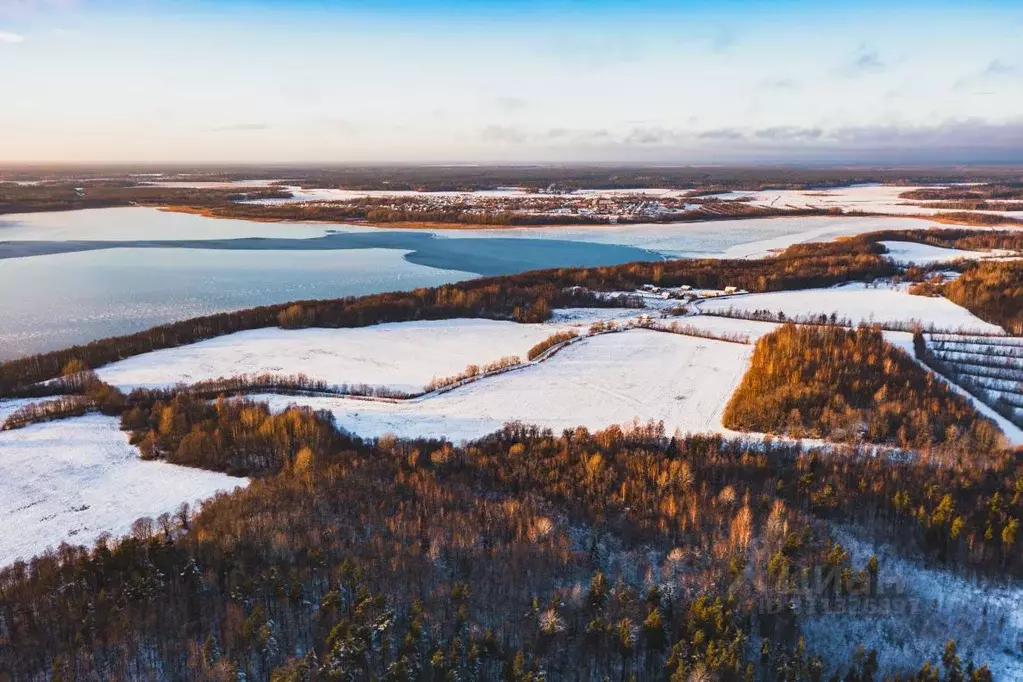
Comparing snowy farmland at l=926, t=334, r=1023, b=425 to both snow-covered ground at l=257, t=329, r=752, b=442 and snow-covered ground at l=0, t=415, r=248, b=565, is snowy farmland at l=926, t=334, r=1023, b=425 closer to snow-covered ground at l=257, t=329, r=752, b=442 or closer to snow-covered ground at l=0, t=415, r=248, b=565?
snow-covered ground at l=257, t=329, r=752, b=442

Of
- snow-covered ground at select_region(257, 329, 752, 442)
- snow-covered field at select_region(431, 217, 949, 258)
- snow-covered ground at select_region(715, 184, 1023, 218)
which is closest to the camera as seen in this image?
snow-covered ground at select_region(257, 329, 752, 442)

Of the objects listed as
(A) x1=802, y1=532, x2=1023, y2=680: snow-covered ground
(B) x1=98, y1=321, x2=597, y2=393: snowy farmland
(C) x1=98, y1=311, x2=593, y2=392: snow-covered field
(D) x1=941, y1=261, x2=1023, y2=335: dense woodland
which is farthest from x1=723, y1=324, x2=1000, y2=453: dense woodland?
(D) x1=941, y1=261, x2=1023, y2=335: dense woodland

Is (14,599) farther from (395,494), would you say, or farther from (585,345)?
(585,345)

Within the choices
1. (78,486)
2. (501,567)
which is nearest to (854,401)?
(501,567)

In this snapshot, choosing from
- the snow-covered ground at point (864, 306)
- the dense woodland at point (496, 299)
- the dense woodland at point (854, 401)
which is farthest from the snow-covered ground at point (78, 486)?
the snow-covered ground at point (864, 306)

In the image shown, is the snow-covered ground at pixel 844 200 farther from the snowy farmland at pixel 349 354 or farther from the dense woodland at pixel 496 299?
the snowy farmland at pixel 349 354

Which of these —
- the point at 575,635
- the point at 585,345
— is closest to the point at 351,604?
the point at 575,635
